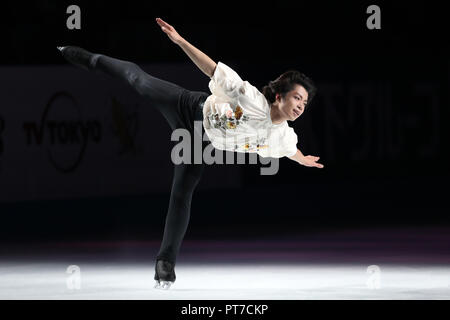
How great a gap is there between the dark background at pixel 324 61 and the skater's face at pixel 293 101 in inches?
306

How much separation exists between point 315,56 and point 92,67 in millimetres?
10530

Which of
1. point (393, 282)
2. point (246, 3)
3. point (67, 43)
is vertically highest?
point (246, 3)

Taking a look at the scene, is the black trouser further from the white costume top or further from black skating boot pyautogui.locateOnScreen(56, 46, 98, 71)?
black skating boot pyautogui.locateOnScreen(56, 46, 98, 71)

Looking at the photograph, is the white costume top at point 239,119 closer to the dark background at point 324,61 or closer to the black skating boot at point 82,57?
the black skating boot at point 82,57

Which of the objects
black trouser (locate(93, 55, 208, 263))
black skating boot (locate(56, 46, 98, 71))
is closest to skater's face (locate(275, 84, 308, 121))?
black trouser (locate(93, 55, 208, 263))

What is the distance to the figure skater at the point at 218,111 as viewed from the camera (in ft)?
23.1

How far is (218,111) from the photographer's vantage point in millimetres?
7211

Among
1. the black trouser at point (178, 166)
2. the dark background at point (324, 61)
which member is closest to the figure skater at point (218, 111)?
the black trouser at point (178, 166)

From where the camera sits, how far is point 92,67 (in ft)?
26.2

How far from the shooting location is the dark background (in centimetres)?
1670

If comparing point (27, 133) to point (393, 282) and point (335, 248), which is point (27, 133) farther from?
point (393, 282)

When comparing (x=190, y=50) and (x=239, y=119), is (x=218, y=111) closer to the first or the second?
(x=239, y=119)

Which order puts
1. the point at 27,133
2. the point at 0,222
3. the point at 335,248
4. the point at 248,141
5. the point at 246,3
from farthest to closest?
the point at 246,3
the point at 27,133
the point at 0,222
the point at 335,248
the point at 248,141

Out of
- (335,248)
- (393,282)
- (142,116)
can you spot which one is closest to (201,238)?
(335,248)
